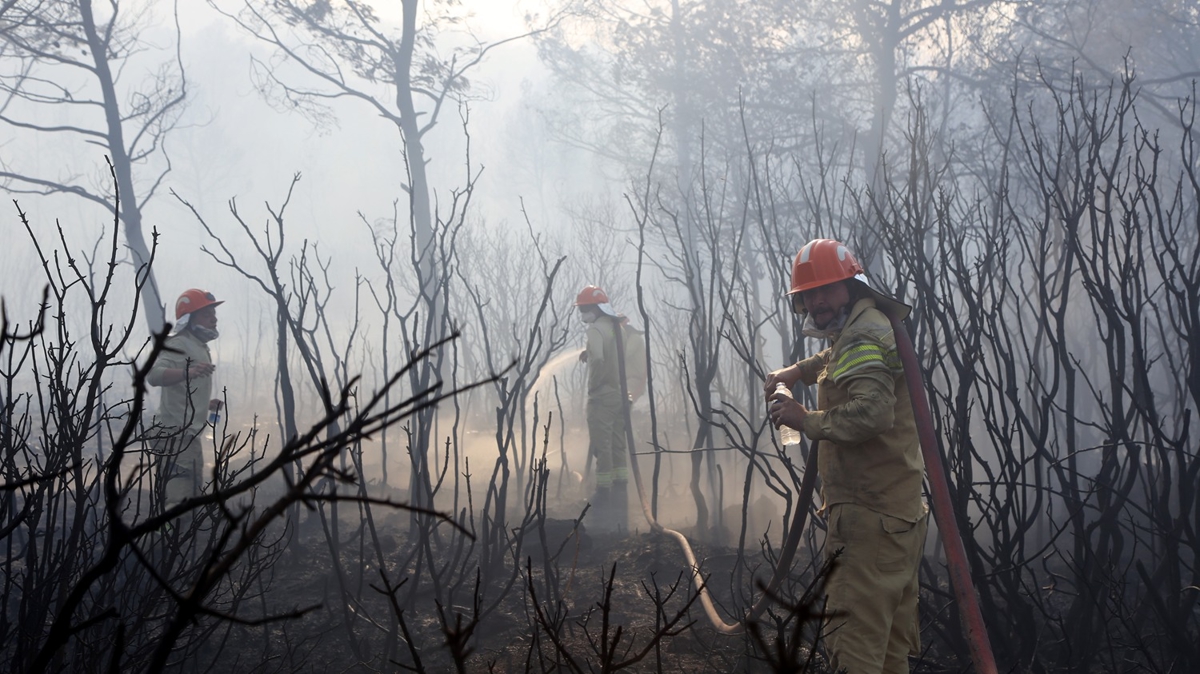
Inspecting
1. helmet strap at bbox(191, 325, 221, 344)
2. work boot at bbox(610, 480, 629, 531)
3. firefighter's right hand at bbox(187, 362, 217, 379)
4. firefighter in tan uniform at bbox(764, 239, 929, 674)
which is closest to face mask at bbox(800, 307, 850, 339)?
firefighter in tan uniform at bbox(764, 239, 929, 674)

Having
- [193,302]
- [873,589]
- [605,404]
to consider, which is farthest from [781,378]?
[605,404]

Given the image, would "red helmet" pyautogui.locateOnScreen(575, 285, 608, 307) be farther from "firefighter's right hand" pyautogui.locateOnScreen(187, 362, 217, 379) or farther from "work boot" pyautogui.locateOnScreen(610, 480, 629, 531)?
"firefighter's right hand" pyautogui.locateOnScreen(187, 362, 217, 379)

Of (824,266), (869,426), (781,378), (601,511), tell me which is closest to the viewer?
(869,426)

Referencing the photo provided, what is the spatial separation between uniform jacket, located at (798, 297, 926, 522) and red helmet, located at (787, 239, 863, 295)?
0.49ft

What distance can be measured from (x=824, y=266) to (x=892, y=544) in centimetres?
109

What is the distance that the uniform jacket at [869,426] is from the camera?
2.88 metres

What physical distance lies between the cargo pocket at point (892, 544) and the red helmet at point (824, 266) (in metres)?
0.93

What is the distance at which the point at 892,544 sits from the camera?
296 cm

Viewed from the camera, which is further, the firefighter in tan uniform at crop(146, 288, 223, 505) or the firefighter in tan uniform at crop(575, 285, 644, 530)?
the firefighter in tan uniform at crop(575, 285, 644, 530)

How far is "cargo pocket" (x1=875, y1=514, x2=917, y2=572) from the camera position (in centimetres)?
296

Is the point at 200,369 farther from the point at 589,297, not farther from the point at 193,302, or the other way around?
the point at 589,297

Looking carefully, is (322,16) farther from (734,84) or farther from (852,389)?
(852,389)

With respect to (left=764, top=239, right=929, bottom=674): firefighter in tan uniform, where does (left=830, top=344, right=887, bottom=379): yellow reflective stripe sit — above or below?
above

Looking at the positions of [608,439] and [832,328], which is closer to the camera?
[832,328]
